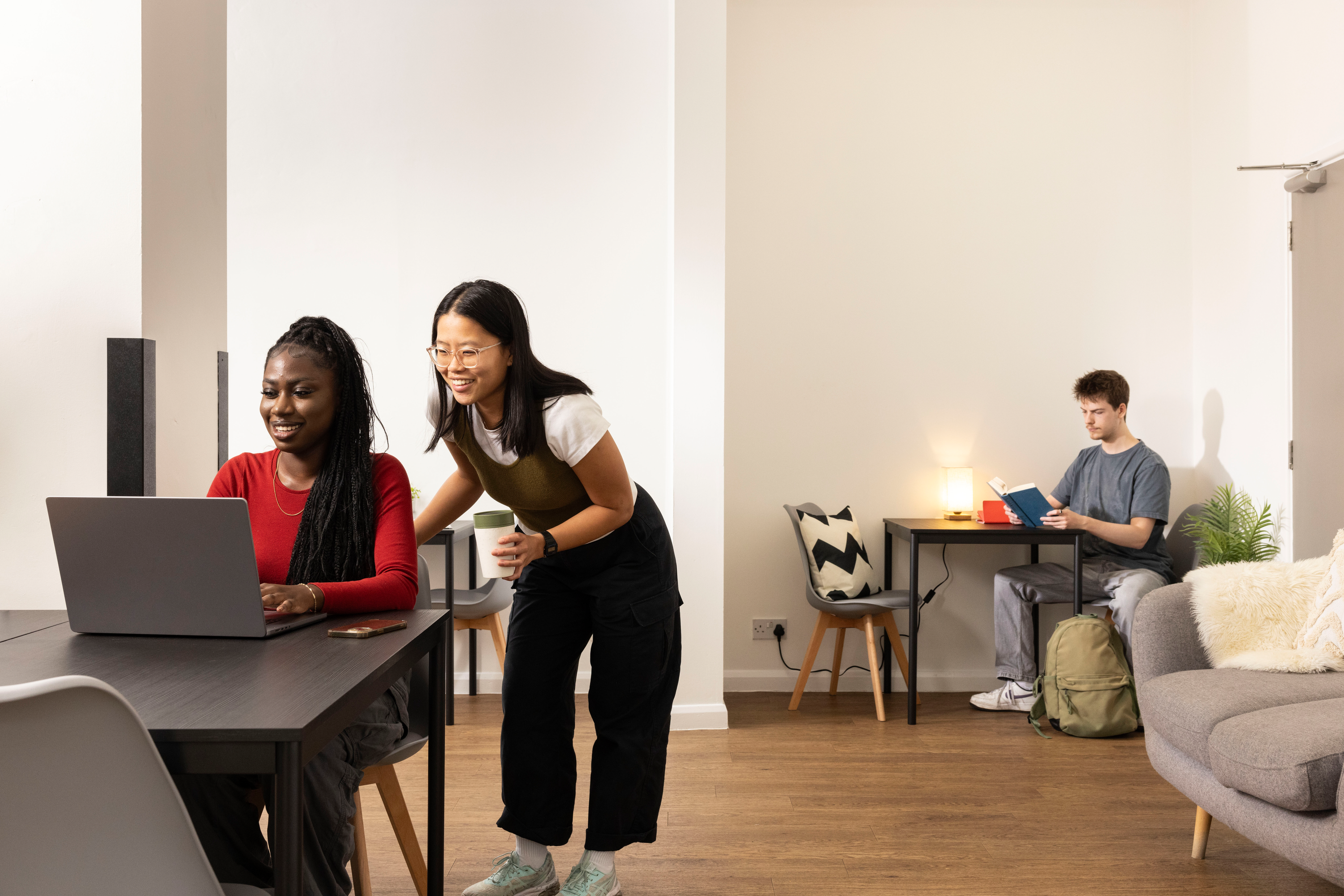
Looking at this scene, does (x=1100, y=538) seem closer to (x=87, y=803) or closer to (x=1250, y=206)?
(x=1250, y=206)

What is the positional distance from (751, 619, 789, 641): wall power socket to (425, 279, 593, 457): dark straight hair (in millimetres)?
2516

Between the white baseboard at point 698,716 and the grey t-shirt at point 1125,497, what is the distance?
1621 mm

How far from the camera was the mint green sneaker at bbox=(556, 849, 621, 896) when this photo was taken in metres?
1.89

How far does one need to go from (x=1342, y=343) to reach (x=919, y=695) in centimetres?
208

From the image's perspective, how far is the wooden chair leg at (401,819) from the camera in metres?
1.77

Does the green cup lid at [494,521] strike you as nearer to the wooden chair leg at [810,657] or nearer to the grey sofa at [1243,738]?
the grey sofa at [1243,738]

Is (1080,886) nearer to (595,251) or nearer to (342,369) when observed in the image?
(342,369)

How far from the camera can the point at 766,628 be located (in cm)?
407

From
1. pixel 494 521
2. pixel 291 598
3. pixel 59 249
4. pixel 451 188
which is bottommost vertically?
pixel 291 598

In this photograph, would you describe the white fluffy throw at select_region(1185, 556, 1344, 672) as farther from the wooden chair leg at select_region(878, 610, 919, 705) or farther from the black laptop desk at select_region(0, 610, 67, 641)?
the black laptop desk at select_region(0, 610, 67, 641)

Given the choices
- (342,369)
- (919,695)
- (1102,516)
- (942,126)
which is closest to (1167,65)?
(942,126)

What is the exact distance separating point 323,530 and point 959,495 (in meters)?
3.00

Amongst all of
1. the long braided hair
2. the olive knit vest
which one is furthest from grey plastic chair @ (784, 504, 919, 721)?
the long braided hair

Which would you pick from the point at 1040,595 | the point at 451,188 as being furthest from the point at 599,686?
the point at 451,188
